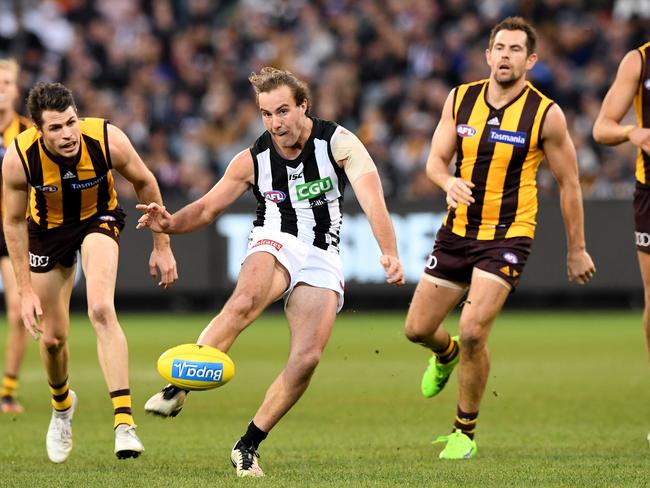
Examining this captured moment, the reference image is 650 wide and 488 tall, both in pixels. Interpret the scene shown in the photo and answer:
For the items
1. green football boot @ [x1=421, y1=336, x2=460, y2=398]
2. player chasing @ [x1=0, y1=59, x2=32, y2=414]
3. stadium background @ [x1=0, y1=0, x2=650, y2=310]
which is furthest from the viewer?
stadium background @ [x1=0, y1=0, x2=650, y2=310]

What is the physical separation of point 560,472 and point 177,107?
13.5 meters

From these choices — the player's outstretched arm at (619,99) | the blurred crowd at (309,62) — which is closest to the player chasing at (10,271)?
the player's outstretched arm at (619,99)

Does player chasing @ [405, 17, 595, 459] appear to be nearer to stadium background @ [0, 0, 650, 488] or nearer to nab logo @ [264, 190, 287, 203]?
nab logo @ [264, 190, 287, 203]

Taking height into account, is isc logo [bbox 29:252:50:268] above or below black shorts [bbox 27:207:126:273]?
below

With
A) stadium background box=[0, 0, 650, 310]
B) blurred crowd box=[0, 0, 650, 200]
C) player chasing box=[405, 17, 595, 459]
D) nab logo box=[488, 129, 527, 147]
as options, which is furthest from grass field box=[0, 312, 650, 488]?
blurred crowd box=[0, 0, 650, 200]

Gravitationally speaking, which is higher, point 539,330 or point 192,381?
point 192,381

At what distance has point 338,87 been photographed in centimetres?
1916

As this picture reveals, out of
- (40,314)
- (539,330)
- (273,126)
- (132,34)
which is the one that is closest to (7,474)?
(40,314)

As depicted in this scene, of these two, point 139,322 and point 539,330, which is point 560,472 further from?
point 139,322

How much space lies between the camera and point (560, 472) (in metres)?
6.59

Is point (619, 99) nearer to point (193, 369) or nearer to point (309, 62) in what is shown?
point (193, 369)

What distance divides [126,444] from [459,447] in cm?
192

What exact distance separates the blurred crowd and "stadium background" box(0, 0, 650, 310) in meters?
0.02

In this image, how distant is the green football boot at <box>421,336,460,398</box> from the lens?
841 centimetres
